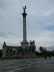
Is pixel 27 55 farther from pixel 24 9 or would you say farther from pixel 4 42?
pixel 24 9

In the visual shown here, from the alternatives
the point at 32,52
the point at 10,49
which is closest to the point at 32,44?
the point at 32,52

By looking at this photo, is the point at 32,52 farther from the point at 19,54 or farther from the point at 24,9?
the point at 24,9

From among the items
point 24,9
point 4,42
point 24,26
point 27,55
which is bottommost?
point 27,55

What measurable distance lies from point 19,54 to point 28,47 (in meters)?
8.89

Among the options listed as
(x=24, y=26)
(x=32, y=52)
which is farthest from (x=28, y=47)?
(x=24, y=26)

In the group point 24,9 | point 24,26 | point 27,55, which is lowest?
point 27,55

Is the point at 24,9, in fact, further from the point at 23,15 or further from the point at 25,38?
the point at 25,38

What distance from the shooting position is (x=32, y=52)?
525 feet

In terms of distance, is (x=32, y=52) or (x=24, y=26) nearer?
(x=24, y=26)

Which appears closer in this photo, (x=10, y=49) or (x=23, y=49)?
(x=23, y=49)

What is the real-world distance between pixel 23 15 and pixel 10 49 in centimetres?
2718

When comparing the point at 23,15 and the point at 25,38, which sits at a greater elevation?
the point at 23,15

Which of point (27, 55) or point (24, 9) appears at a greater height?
point (24, 9)

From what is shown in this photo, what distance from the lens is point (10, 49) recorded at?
16100 cm
